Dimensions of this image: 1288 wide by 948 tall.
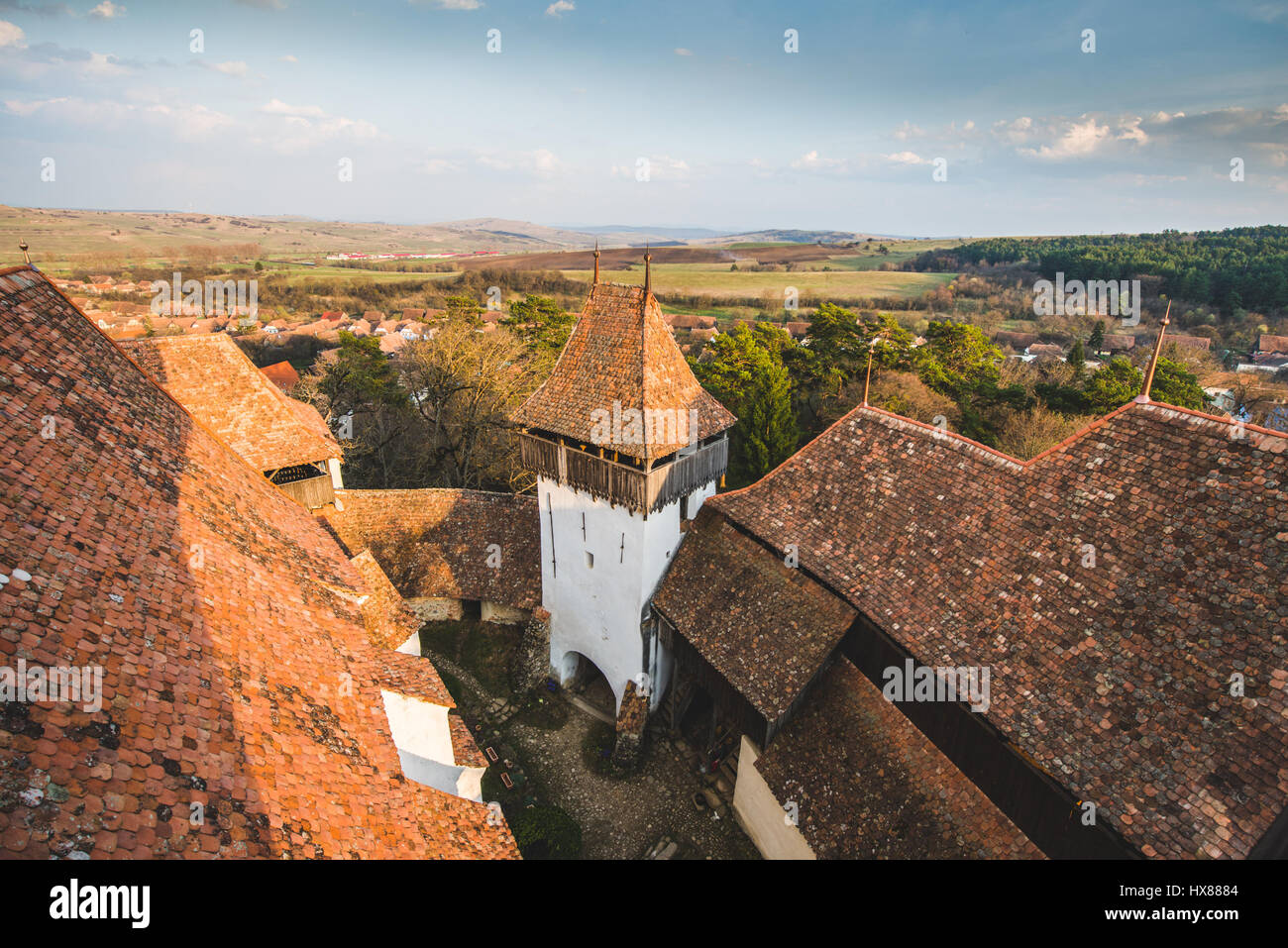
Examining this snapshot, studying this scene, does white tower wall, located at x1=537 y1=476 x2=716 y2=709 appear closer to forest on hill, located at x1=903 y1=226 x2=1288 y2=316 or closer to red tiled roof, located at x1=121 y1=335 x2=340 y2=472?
red tiled roof, located at x1=121 y1=335 x2=340 y2=472

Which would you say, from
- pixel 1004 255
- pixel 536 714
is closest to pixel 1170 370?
pixel 536 714

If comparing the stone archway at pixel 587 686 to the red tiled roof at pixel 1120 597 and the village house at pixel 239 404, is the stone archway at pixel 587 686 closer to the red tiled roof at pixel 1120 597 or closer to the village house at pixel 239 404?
the red tiled roof at pixel 1120 597

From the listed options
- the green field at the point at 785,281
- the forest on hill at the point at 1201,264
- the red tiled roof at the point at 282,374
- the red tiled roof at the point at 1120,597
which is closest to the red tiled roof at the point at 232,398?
the red tiled roof at the point at 1120,597

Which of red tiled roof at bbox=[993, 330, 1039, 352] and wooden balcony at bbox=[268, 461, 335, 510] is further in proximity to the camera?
red tiled roof at bbox=[993, 330, 1039, 352]

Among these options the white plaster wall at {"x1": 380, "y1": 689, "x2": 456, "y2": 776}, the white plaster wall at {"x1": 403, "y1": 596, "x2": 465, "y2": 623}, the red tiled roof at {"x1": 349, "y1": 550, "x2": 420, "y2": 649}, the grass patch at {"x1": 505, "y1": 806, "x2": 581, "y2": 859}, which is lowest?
the grass patch at {"x1": 505, "y1": 806, "x2": 581, "y2": 859}

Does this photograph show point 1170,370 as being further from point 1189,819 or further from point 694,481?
point 1189,819

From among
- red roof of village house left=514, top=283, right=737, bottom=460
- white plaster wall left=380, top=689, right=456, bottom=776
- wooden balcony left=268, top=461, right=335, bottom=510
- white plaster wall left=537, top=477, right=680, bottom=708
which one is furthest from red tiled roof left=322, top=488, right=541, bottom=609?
white plaster wall left=380, top=689, right=456, bottom=776
